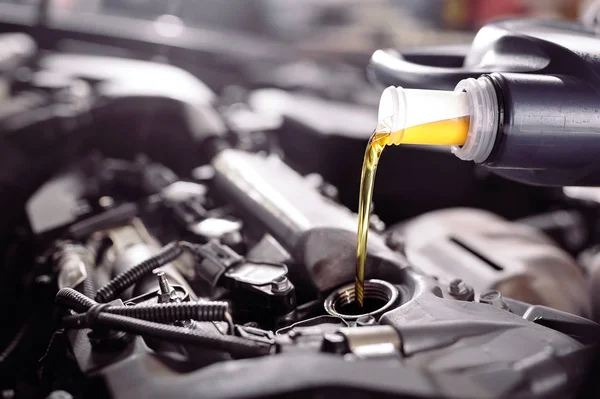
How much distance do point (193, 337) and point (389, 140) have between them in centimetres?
45

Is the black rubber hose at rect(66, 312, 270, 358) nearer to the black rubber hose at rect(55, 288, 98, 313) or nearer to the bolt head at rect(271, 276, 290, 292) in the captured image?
the black rubber hose at rect(55, 288, 98, 313)

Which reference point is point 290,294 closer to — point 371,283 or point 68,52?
point 371,283

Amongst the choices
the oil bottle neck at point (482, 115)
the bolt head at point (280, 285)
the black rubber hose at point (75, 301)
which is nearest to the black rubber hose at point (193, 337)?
the black rubber hose at point (75, 301)

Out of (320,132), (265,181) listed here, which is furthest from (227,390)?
(320,132)

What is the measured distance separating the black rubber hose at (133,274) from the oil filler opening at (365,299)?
12.7 inches

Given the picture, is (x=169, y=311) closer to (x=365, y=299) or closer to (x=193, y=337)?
(x=193, y=337)

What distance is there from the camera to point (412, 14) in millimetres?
4953

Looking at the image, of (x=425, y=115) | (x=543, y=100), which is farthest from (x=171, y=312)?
(x=543, y=100)

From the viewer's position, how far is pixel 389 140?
3.34 feet

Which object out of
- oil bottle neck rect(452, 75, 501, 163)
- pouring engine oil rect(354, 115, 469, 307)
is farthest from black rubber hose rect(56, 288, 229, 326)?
oil bottle neck rect(452, 75, 501, 163)

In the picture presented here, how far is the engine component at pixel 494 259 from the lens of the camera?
4.75 feet

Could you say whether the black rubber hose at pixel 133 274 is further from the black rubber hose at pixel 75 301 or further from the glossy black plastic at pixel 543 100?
the glossy black plastic at pixel 543 100

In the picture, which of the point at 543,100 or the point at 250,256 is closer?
the point at 543,100

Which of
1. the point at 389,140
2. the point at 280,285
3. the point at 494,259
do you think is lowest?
the point at 494,259
